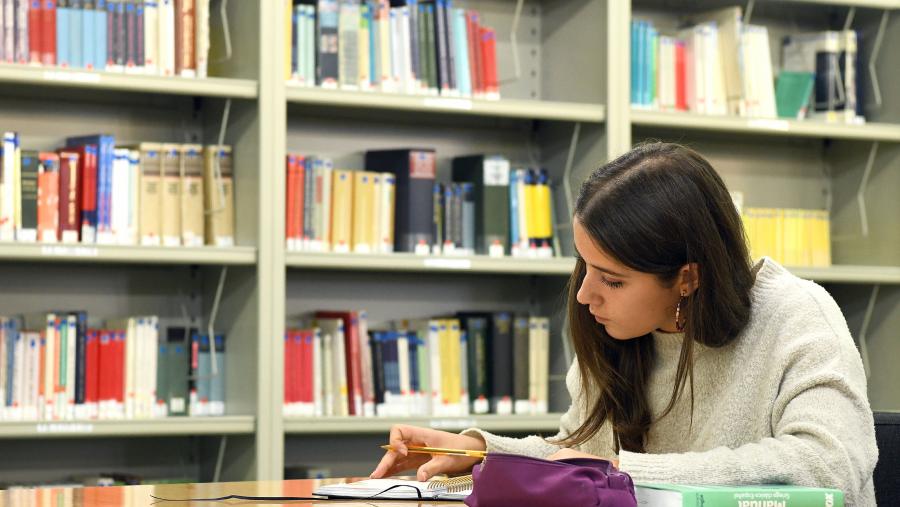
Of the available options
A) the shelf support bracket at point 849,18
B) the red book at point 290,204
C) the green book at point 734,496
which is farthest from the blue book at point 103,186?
the shelf support bracket at point 849,18

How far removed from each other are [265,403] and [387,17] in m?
1.11

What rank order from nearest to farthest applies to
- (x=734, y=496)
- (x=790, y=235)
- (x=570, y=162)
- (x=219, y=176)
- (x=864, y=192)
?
(x=734, y=496)
(x=219, y=176)
(x=570, y=162)
(x=790, y=235)
(x=864, y=192)

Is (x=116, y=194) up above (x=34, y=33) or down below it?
below

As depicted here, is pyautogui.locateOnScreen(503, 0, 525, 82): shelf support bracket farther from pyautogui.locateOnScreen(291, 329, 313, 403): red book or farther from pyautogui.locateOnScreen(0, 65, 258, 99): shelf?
pyautogui.locateOnScreen(291, 329, 313, 403): red book

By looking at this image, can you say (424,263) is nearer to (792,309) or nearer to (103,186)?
Result: (103,186)

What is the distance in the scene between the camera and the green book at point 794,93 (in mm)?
3879

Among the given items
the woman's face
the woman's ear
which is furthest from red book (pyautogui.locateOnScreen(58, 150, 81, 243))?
the woman's ear

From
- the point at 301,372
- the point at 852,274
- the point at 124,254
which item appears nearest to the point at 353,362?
the point at 301,372

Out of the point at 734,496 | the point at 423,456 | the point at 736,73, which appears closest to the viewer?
the point at 734,496

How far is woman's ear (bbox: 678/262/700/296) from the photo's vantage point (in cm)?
168

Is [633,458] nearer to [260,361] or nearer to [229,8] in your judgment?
[260,361]

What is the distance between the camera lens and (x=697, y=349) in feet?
5.86

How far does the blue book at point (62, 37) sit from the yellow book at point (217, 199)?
421 millimetres

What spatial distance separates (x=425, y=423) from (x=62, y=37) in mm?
1380
